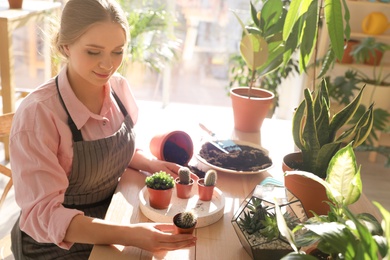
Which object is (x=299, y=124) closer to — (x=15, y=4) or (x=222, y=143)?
(x=222, y=143)

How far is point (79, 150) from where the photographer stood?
1264 millimetres

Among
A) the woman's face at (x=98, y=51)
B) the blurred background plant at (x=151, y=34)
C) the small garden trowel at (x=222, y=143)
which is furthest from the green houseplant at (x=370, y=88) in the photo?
the woman's face at (x=98, y=51)

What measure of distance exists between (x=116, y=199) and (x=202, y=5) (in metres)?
3.23

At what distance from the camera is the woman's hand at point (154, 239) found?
39.8 inches

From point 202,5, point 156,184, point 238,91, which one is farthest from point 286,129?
point 202,5

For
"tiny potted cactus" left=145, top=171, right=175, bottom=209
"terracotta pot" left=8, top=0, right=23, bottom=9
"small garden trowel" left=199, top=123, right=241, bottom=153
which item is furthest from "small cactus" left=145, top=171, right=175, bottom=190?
"terracotta pot" left=8, top=0, right=23, bottom=9

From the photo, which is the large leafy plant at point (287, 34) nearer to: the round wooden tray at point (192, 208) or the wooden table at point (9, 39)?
the round wooden tray at point (192, 208)

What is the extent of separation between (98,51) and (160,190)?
1.38 ft

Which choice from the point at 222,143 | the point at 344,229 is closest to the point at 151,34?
the point at 222,143

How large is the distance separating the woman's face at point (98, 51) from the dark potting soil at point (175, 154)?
1.08 feet

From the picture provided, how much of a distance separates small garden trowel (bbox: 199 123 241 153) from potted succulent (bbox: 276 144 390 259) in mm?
636

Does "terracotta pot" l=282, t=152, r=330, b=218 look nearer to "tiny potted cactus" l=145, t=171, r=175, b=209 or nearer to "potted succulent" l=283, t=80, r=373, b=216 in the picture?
"potted succulent" l=283, t=80, r=373, b=216

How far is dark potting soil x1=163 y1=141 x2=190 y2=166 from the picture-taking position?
4.89ft

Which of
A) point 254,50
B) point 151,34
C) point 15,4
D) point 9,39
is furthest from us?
point 151,34
